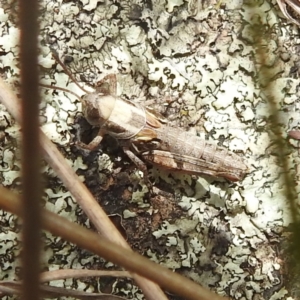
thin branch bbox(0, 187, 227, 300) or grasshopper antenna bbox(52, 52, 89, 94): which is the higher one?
grasshopper antenna bbox(52, 52, 89, 94)

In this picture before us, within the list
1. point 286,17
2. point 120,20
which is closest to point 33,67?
point 120,20

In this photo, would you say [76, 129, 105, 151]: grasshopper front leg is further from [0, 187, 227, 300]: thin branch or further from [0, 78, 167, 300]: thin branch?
[0, 187, 227, 300]: thin branch

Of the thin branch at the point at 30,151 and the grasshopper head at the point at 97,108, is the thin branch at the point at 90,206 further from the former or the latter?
the thin branch at the point at 30,151

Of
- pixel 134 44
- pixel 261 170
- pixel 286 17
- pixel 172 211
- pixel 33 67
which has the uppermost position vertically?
pixel 286 17

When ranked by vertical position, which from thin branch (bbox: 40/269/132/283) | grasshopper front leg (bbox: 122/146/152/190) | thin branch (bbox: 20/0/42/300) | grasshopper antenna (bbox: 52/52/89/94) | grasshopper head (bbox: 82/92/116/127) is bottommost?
thin branch (bbox: 20/0/42/300)

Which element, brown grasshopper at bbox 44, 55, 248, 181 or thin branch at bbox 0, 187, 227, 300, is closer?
thin branch at bbox 0, 187, 227, 300

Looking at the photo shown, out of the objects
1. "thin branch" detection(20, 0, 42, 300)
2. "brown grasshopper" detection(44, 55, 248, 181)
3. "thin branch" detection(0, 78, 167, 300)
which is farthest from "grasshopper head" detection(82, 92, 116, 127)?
"thin branch" detection(20, 0, 42, 300)

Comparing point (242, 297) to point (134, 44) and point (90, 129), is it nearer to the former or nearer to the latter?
point (90, 129)
